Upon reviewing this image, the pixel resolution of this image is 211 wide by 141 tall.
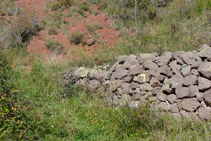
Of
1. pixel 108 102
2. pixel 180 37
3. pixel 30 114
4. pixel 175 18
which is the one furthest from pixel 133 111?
pixel 175 18

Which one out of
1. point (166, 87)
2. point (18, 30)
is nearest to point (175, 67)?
point (166, 87)

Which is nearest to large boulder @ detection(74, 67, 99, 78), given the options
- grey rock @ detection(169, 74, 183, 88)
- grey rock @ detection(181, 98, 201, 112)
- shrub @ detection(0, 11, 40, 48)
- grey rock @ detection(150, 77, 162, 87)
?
grey rock @ detection(150, 77, 162, 87)

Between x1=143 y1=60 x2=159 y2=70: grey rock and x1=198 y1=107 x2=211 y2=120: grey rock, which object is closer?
x1=198 y1=107 x2=211 y2=120: grey rock

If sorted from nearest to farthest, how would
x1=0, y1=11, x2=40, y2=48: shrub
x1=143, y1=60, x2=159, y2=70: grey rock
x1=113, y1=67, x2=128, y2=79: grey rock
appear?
x1=143, y1=60, x2=159, y2=70: grey rock, x1=113, y1=67, x2=128, y2=79: grey rock, x1=0, y1=11, x2=40, y2=48: shrub

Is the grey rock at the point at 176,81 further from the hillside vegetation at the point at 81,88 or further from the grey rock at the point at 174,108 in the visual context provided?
the hillside vegetation at the point at 81,88

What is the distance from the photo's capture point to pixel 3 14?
52.7 ft

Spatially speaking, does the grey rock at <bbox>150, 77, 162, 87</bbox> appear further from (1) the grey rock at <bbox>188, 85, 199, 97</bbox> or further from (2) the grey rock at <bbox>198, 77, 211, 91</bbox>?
(2) the grey rock at <bbox>198, 77, 211, 91</bbox>

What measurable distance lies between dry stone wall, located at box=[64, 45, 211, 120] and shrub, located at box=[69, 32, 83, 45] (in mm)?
6567

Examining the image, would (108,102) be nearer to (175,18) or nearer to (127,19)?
(175,18)

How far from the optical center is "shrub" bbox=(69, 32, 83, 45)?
12867 mm

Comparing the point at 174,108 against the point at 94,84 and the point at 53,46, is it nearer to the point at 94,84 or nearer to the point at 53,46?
the point at 94,84

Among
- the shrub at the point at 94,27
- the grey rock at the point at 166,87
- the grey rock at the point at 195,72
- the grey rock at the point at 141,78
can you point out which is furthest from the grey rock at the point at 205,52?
the shrub at the point at 94,27

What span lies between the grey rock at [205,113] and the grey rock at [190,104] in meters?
0.14

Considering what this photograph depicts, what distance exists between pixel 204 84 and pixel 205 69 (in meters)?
0.35
